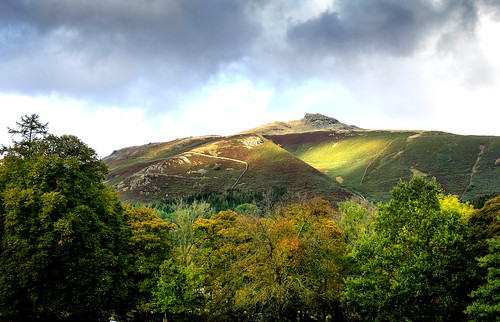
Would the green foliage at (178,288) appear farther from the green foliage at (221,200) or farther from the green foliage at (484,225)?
the green foliage at (221,200)

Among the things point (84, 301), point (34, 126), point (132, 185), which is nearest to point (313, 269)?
point (84, 301)

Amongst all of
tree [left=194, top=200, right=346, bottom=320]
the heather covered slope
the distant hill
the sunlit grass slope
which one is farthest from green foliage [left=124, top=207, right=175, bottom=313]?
the sunlit grass slope

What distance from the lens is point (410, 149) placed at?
16700cm

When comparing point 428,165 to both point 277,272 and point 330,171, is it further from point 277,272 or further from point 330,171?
point 277,272

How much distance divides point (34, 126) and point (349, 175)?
148m

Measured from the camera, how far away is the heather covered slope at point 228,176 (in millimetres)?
132875

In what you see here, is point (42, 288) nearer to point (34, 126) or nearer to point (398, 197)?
point (34, 126)

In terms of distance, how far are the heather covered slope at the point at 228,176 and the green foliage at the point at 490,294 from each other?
312 ft

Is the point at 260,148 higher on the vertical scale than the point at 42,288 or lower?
higher

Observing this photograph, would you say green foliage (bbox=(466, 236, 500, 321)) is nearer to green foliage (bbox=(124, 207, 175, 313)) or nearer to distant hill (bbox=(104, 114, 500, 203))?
green foliage (bbox=(124, 207, 175, 313))

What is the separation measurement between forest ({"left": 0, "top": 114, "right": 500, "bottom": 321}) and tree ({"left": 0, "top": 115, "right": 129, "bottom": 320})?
94 millimetres

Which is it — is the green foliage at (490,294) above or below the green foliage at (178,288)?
above

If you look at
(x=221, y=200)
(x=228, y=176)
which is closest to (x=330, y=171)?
(x=228, y=176)

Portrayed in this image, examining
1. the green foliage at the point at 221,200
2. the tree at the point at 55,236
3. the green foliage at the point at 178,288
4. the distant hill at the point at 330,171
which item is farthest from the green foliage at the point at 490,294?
the distant hill at the point at 330,171
